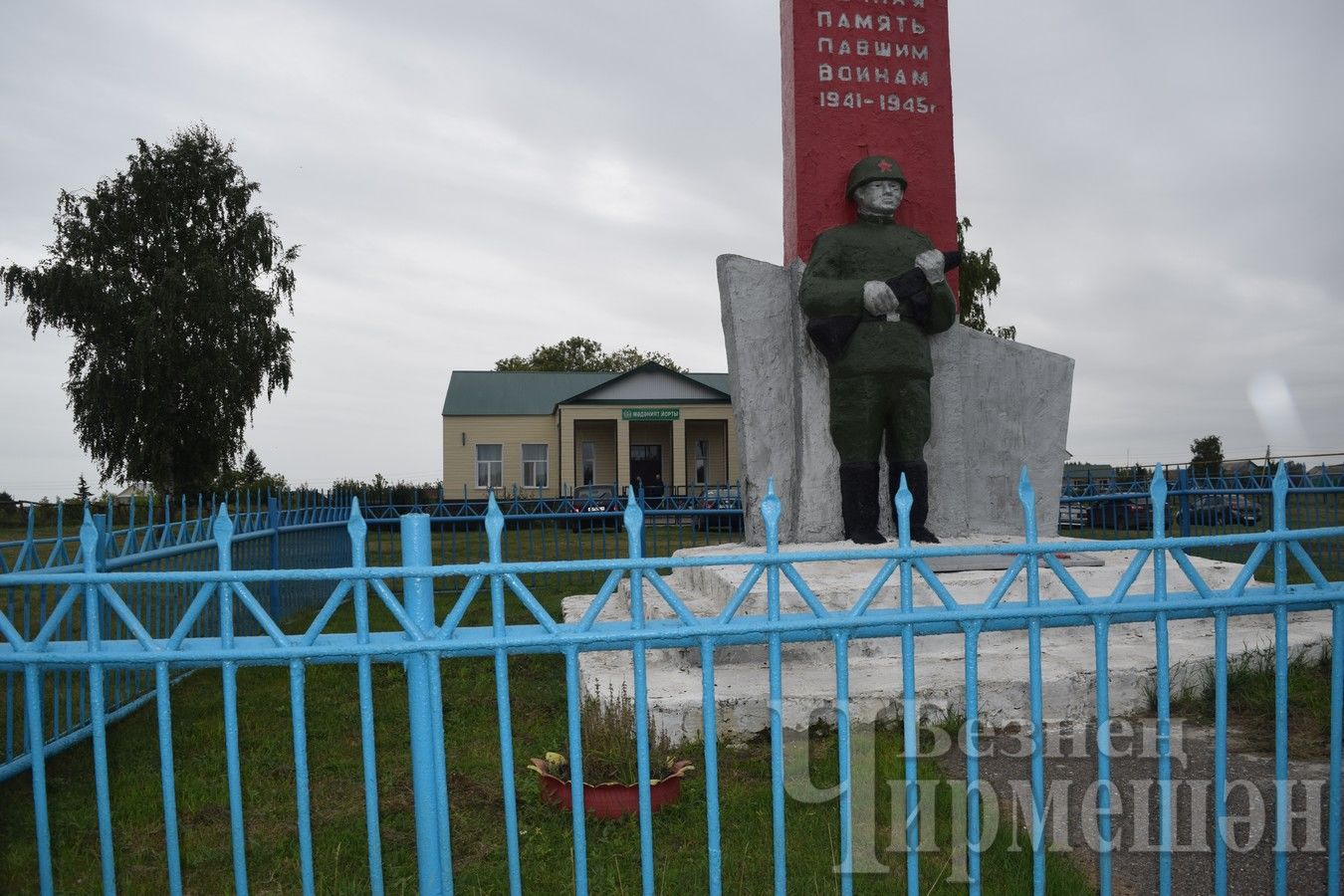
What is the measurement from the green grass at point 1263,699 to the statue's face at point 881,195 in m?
3.36

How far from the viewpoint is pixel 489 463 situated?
28.5m

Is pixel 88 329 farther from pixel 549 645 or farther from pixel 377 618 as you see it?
pixel 549 645

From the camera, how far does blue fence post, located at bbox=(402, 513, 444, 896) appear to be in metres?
2.33

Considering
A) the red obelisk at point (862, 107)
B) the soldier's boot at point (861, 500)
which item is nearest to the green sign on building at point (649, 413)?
the red obelisk at point (862, 107)

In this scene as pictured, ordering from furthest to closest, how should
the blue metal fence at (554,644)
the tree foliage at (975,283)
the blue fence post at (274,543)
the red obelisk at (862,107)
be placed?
1. the tree foliage at (975,283)
2. the blue fence post at (274,543)
3. the red obelisk at (862,107)
4. the blue metal fence at (554,644)

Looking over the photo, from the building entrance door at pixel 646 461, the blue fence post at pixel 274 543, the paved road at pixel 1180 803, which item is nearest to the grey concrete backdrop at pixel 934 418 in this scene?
the paved road at pixel 1180 803

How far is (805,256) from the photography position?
647cm

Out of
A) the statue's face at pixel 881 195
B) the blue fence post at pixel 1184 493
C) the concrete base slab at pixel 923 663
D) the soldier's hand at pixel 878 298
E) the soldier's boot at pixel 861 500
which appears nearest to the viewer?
the concrete base slab at pixel 923 663

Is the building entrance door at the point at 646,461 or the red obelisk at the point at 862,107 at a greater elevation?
the red obelisk at the point at 862,107

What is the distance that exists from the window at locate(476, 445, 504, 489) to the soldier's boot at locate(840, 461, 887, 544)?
76.1 ft

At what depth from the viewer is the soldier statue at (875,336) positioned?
6.02 metres

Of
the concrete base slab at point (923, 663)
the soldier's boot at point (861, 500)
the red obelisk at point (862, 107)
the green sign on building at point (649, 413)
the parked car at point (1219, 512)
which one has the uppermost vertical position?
the red obelisk at point (862, 107)

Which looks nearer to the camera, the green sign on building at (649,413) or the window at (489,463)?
the green sign on building at (649,413)

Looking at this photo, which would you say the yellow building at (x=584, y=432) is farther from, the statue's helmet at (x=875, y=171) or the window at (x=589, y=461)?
the statue's helmet at (x=875, y=171)
